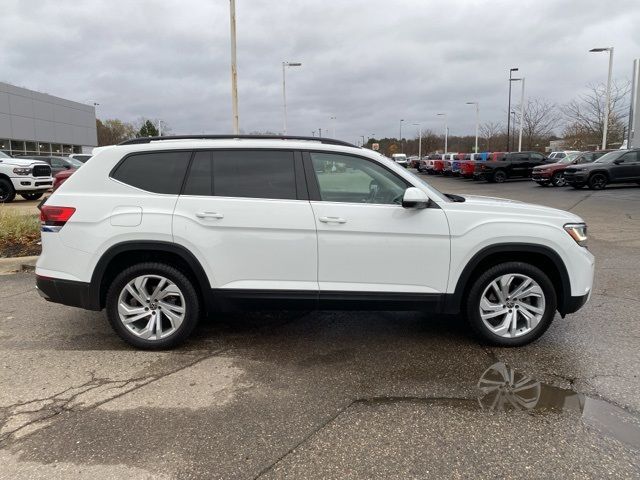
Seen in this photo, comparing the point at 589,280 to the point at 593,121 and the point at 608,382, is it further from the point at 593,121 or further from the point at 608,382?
the point at 593,121

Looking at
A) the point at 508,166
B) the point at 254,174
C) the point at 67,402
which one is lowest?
the point at 67,402

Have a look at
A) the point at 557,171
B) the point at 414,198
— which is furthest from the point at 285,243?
the point at 557,171

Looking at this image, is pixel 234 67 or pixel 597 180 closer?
pixel 234 67

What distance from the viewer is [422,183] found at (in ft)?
14.3

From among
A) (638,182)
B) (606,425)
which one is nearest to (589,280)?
(606,425)

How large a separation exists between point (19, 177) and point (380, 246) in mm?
17011

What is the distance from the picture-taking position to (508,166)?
97.0 ft

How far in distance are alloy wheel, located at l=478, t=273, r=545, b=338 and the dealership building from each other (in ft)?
145

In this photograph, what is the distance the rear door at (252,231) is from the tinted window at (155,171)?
135 millimetres

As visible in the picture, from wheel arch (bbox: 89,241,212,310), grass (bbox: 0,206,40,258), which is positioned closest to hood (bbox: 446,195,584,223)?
wheel arch (bbox: 89,241,212,310)

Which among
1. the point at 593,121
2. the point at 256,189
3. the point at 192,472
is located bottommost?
the point at 192,472

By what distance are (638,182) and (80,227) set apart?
82.7 ft

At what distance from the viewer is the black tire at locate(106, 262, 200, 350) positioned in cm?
422

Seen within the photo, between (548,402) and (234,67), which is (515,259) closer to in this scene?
(548,402)
